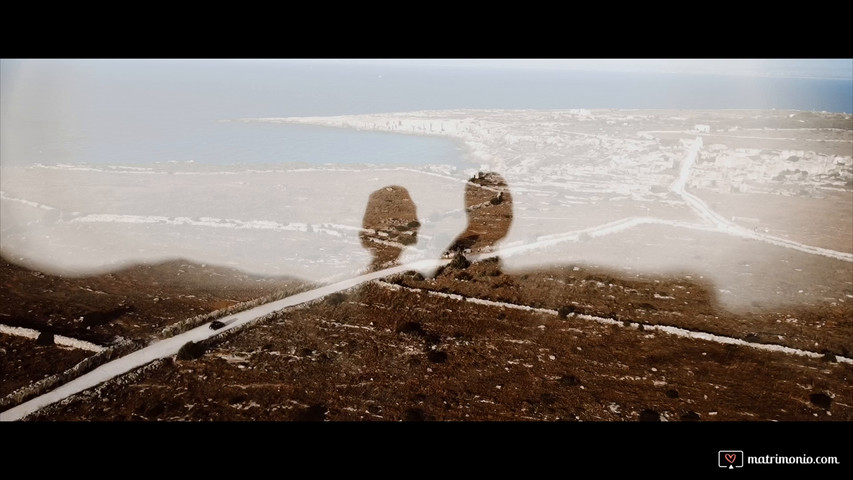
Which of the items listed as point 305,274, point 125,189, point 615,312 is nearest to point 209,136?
point 125,189

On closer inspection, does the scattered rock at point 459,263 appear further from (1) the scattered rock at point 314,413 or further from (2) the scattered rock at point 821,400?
(2) the scattered rock at point 821,400

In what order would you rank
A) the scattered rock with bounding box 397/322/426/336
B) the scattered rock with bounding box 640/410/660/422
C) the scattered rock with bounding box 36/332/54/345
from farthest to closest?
1. the scattered rock with bounding box 397/322/426/336
2. the scattered rock with bounding box 36/332/54/345
3. the scattered rock with bounding box 640/410/660/422

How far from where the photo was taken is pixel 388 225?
33500 millimetres

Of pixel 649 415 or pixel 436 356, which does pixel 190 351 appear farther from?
pixel 649 415

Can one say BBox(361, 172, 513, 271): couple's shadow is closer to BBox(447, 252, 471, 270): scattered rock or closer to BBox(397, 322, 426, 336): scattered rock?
BBox(447, 252, 471, 270): scattered rock

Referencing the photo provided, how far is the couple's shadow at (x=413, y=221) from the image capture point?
91.6 feet

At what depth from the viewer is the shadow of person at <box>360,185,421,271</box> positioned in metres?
27.4

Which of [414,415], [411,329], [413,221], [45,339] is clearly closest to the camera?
[414,415]

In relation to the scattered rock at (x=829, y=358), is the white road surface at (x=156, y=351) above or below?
above

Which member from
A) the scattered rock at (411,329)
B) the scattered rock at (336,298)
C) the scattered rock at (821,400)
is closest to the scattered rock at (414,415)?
the scattered rock at (411,329)

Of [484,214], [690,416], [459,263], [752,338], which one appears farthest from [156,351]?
[484,214]

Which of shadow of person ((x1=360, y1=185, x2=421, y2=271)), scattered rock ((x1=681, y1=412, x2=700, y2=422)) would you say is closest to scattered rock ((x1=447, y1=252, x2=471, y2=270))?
shadow of person ((x1=360, y1=185, x2=421, y2=271))

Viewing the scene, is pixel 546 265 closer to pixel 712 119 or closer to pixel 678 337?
pixel 678 337

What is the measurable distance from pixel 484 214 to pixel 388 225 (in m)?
8.21
